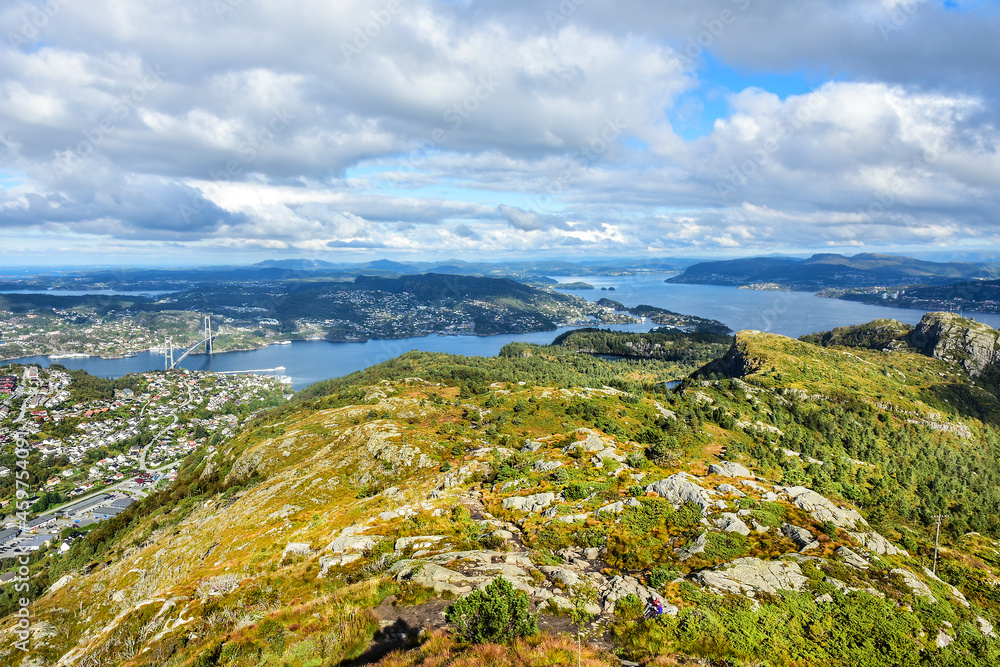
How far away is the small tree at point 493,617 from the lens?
12258 millimetres

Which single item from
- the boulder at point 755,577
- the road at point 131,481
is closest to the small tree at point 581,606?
the boulder at point 755,577

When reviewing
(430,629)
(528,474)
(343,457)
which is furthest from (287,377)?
(430,629)

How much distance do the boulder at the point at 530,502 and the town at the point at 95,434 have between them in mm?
71528

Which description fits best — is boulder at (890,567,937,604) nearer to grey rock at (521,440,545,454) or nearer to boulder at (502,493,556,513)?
boulder at (502,493,556,513)

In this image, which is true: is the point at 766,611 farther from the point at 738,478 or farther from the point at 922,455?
A: the point at 922,455

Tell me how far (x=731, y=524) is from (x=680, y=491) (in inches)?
133

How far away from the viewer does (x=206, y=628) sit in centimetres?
1642

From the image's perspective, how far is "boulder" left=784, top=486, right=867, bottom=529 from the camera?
21828 millimetres

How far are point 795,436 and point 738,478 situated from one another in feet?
106

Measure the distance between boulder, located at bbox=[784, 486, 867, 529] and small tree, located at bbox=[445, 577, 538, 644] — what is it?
17.4 m

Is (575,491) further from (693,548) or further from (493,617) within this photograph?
(493,617)

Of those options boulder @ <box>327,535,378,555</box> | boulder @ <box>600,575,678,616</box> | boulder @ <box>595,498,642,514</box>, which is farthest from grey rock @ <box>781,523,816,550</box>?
boulder @ <box>327,535,378,555</box>

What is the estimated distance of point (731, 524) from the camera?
66.3ft

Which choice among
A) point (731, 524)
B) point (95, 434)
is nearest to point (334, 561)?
point (731, 524)
